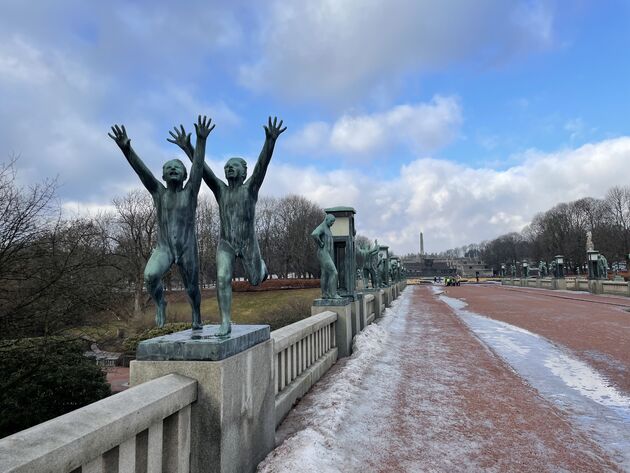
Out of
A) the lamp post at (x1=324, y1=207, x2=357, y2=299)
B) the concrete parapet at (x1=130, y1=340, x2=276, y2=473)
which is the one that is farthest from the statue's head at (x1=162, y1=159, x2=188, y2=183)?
the lamp post at (x1=324, y1=207, x2=357, y2=299)

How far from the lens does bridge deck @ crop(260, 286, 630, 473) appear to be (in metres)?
4.09

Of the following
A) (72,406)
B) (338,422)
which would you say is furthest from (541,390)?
(72,406)

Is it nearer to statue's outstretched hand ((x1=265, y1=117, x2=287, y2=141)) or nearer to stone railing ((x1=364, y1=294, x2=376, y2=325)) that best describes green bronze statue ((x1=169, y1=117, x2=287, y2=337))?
statue's outstretched hand ((x1=265, y1=117, x2=287, y2=141))

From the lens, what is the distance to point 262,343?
13.1ft

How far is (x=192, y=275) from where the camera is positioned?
12.6 feet

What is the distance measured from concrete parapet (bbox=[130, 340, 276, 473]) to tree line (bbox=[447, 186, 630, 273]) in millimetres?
70563

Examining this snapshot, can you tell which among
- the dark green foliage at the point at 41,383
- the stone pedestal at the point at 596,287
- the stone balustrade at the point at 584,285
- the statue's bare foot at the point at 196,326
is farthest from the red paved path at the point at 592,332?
the stone pedestal at the point at 596,287

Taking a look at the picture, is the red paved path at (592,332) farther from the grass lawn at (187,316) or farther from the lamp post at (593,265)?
the lamp post at (593,265)

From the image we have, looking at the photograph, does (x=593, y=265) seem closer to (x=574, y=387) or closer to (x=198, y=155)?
(x=574, y=387)

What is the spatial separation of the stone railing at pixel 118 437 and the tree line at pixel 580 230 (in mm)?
71320

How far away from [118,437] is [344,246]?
9000 millimetres

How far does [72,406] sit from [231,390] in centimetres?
688

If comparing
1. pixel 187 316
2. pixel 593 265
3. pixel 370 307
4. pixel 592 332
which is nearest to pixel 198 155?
pixel 370 307

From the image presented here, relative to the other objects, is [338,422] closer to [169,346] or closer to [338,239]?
[169,346]
